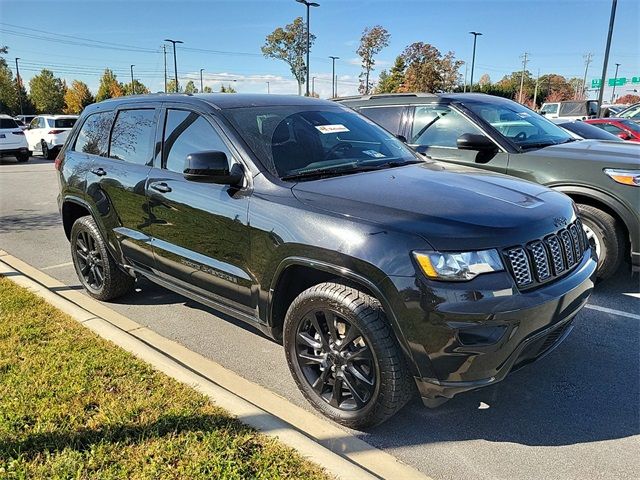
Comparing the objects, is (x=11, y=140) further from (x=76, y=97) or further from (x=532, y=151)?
(x=76, y=97)

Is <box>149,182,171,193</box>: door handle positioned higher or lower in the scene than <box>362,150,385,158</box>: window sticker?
lower

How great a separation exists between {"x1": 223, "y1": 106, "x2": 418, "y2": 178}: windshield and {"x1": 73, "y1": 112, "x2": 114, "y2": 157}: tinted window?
1.71 m

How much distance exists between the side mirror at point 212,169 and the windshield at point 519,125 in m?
3.33

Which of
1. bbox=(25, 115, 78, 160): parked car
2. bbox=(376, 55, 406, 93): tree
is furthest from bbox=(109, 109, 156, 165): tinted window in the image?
bbox=(376, 55, 406, 93): tree

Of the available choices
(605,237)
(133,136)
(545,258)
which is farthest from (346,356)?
(605,237)

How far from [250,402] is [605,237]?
3.60 meters

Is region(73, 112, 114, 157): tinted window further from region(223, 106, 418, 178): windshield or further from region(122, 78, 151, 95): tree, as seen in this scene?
region(122, 78, 151, 95): tree

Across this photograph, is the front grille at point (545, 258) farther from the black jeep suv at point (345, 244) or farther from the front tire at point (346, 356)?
the front tire at point (346, 356)

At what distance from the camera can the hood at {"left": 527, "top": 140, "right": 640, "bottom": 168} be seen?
468 centimetres

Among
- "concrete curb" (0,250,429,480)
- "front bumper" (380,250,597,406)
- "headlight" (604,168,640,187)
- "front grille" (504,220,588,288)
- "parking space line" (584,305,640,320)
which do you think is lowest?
"concrete curb" (0,250,429,480)

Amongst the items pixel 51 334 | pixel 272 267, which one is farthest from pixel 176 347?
pixel 272 267

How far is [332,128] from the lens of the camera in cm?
378

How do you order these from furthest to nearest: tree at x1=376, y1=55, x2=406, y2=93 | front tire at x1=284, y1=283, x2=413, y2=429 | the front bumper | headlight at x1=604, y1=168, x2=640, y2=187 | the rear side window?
tree at x1=376, y1=55, x2=406, y2=93 → the rear side window → headlight at x1=604, y1=168, x2=640, y2=187 → front tire at x1=284, y1=283, x2=413, y2=429 → the front bumper

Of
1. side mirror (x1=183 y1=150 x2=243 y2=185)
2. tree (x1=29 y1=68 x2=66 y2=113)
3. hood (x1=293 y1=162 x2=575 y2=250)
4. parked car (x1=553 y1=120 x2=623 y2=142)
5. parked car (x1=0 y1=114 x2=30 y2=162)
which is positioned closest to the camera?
hood (x1=293 y1=162 x2=575 y2=250)
